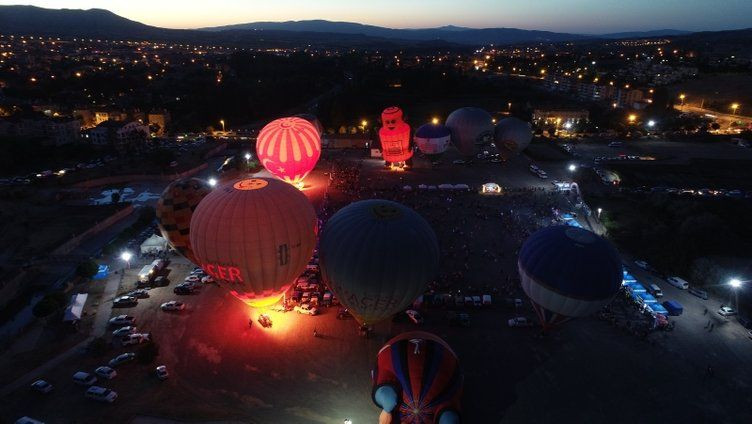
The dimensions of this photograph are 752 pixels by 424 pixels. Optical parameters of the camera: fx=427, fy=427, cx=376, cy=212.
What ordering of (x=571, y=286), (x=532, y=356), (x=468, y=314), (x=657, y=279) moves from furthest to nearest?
(x=657, y=279) → (x=468, y=314) → (x=532, y=356) → (x=571, y=286)

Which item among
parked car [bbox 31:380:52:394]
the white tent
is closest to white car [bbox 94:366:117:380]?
parked car [bbox 31:380:52:394]

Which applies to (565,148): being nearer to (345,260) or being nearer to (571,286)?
(571,286)

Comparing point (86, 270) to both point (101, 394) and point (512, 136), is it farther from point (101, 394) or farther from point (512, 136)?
point (512, 136)

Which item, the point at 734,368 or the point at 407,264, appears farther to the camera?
the point at 734,368

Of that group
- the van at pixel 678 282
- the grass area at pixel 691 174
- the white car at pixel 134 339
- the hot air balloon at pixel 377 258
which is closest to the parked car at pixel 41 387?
the white car at pixel 134 339

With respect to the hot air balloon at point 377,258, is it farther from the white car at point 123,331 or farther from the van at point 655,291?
the van at point 655,291

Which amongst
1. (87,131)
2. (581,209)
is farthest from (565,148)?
(87,131)
